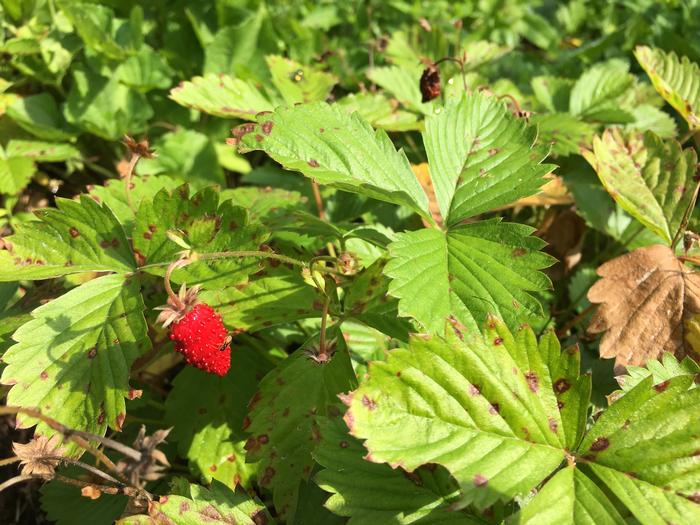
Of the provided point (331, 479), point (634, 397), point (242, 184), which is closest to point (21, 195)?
point (242, 184)

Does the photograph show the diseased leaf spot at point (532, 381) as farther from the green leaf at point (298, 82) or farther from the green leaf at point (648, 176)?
the green leaf at point (298, 82)

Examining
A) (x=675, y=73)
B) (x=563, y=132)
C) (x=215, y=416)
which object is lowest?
(x=215, y=416)

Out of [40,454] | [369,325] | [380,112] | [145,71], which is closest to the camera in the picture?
[40,454]

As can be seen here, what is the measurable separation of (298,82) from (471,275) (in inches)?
49.6

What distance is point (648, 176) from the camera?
2012mm

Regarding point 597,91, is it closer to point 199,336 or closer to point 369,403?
point 369,403

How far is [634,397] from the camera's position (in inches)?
51.2

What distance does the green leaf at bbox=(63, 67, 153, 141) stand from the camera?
2797 millimetres

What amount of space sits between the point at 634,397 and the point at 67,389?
4.27ft

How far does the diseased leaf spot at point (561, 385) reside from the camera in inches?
53.2

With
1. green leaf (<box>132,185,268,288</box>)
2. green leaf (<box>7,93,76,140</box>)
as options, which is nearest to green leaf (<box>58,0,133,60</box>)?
green leaf (<box>7,93,76,140</box>)

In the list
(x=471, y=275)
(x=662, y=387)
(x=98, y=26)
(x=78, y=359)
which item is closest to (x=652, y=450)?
(x=662, y=387)

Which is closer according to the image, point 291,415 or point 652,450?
point 652,450

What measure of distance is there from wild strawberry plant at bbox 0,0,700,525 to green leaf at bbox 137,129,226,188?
0.35 ft
